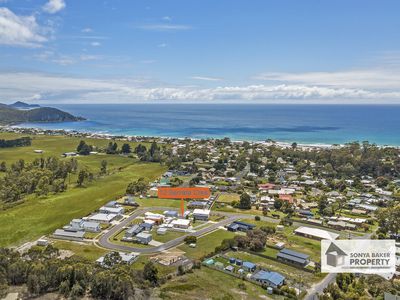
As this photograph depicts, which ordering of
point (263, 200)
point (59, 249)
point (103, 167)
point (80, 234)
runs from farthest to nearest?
point (103, 167), point (263, 200), point (80, 234), point (59, 249)

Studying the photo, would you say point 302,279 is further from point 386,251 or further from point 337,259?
point 386,251

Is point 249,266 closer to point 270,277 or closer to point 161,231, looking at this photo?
point 270,277

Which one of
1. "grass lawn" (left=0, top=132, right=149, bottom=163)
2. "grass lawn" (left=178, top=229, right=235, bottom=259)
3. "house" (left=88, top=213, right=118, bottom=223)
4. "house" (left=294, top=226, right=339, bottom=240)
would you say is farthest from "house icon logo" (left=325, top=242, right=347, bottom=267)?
"grass lawn" (left=0, top=132, right=149, bottom=163)

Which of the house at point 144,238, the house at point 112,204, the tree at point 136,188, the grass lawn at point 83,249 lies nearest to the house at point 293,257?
the house at point 144,238

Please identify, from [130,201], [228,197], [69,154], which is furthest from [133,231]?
[69,154]

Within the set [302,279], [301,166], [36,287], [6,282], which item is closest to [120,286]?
[36,287]
